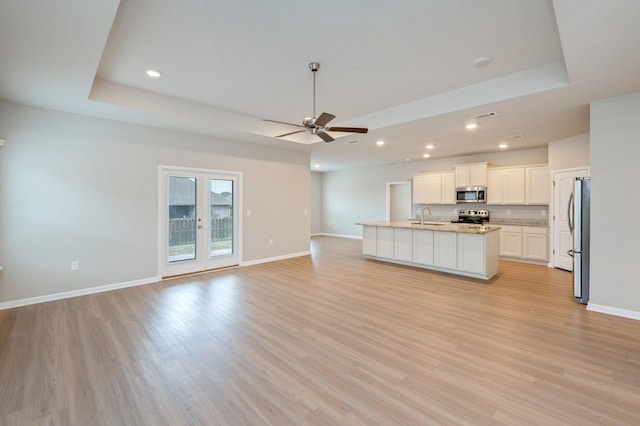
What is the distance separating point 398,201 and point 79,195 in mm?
8296

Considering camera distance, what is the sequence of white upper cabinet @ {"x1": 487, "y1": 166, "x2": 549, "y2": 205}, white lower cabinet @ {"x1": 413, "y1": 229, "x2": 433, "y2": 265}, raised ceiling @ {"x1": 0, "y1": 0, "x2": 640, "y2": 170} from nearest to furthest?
raised ceiling @ {"x1": 0, "y1": 0, "x2": 640, "y2": 170} < white lower cabinet @ {"x1": 413, "y1": 229, "x2": 433, "y2": 265} < white upper cabinet @ {"x1": 487, "y1": 166, "x2": 549, "y2": 205}

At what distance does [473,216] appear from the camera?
285 inches

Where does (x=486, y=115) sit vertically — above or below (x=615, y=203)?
above

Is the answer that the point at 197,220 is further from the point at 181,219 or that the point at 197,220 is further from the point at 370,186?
the point at 370,186

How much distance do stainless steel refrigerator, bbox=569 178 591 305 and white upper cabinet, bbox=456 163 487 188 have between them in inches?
122

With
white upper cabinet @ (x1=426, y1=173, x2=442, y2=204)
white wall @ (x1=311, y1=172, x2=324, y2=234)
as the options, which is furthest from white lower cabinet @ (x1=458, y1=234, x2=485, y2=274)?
white wall @ (x1=311, y1=172, x2=324, y2=234)

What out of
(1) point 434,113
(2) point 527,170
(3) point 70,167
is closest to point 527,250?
(2) point 527,170

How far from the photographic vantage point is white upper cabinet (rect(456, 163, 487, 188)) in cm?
687

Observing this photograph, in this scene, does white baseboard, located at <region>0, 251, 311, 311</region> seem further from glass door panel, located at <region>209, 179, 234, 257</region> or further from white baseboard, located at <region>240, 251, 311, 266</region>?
white baseboard, located at <region>240, 251, 311, 266</region>

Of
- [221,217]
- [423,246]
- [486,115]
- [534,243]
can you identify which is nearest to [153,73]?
[221,217]

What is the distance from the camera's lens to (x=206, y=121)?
4.66 metres

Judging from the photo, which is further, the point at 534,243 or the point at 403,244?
the point at 534,243

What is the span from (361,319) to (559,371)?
70.5 inches

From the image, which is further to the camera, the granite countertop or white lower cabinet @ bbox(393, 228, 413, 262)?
the granite countertop
